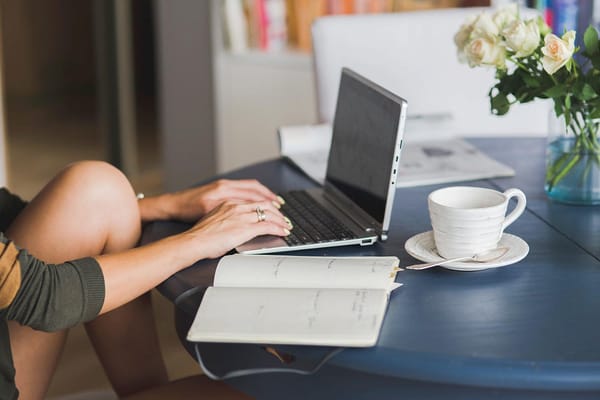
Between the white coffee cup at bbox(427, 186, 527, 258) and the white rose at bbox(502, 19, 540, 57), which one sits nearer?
the white coffee cup at bbox(427, 186, 527, 258)

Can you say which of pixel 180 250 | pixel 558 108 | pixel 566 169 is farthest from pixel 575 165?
pixel 180 250

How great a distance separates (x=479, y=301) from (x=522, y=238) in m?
0.28

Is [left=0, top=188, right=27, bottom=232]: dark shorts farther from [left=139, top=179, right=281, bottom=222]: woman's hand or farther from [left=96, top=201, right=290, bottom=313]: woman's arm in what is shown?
[left=96, top=201, right=290, bottom=313]: woman's arm

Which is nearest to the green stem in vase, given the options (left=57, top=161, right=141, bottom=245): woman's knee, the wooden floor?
(left=57, top=161, right=141, bottom=245): woman's knee

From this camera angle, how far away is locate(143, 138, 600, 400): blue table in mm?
1115

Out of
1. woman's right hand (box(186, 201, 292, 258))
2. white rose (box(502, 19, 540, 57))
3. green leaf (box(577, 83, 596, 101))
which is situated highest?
white rose (box(502, 19, 540, 57))

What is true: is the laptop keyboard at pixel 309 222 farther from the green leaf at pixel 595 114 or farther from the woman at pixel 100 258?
the green leaf at pixel 595 114

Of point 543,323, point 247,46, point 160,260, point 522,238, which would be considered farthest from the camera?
point 247,46

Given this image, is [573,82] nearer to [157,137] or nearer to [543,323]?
[543,323]

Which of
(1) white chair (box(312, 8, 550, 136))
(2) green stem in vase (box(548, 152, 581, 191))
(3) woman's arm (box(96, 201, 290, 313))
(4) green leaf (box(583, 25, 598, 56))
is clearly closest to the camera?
(3) woman's arm (box(96, 201, 290, 313))

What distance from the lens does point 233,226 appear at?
150 centimetres

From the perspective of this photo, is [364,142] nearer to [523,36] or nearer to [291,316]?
[523,36]

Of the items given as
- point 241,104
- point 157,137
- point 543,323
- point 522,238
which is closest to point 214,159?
point 241,104

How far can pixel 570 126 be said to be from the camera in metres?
1.64
